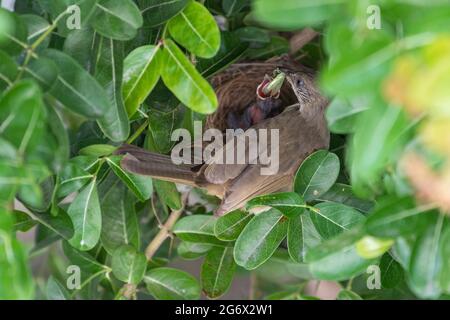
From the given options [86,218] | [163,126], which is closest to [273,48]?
[163,126]

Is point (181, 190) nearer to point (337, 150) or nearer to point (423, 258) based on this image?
point (337, 150)

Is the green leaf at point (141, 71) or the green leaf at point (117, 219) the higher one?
the green leaf at point (141, 71)

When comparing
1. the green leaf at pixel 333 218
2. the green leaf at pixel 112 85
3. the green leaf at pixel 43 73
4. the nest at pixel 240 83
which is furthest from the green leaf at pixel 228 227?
the green leaf at pixel 43 73

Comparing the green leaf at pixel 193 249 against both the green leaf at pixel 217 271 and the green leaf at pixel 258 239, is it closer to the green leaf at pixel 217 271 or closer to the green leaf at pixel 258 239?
the green leaf at pixel 217 271

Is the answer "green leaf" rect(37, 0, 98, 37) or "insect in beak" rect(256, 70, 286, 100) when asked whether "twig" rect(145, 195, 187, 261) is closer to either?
"insect in beak" rect(256, 70, 286, 100)

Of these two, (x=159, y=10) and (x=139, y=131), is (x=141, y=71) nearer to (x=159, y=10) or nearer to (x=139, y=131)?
(x=159, y=10)

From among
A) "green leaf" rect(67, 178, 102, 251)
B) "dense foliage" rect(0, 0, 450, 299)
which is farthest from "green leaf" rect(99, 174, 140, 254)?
"green leaf" rect(67, 178, 102, 251)
